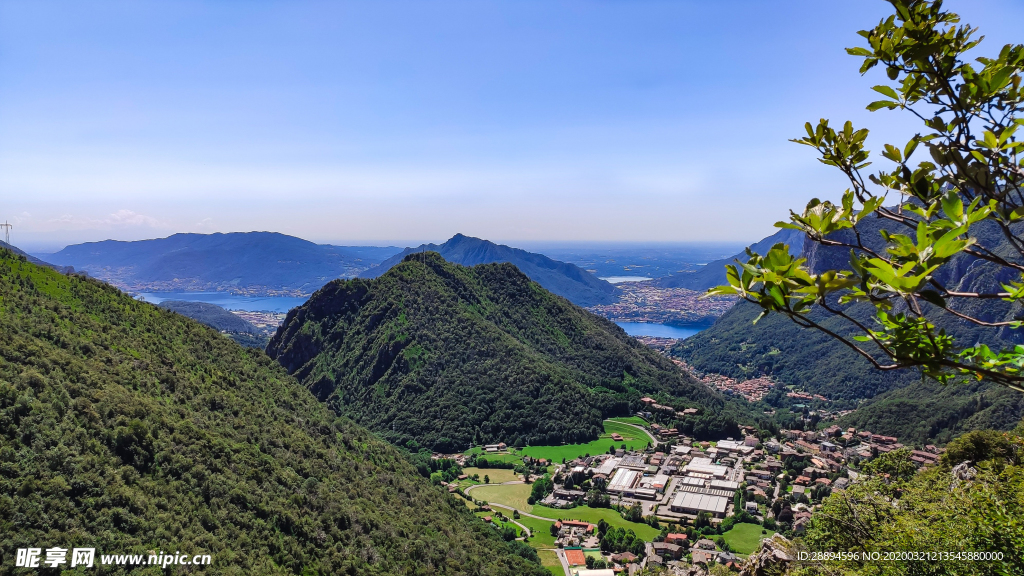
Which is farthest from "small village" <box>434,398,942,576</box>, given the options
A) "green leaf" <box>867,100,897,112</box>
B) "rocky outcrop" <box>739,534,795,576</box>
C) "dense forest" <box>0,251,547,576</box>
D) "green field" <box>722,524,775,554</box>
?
"green leaf" <box>867,100,897,112</box>

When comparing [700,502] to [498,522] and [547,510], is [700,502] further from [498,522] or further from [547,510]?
[498,522]

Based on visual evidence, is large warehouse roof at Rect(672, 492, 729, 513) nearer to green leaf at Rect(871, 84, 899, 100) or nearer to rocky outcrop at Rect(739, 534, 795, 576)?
rocky outcrop at Rect(739, 534, 795, 576)

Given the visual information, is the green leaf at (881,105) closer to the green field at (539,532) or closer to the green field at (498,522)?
the green field at (539,532)

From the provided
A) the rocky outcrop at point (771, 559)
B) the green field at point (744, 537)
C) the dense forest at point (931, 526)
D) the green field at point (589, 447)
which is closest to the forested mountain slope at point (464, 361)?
the green field at point (589, 447)

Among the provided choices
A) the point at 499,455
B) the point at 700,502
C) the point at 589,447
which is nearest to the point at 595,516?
the point at 700,502

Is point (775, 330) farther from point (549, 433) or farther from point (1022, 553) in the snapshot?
point (1022, 553)

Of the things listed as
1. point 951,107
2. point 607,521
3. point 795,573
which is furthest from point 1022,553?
point 607,521
